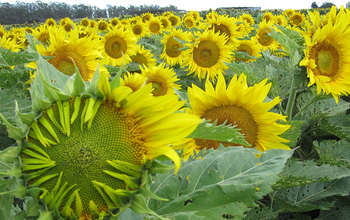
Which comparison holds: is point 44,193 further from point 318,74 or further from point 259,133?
point 318,74

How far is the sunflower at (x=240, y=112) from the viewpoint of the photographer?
1.66 metres

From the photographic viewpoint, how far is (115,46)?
16.1ft

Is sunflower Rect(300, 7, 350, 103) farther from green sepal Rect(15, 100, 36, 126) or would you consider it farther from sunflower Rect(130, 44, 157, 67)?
sunflower Rect(130, 44, 157, 67)

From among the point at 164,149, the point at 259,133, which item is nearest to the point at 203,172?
the point at 164,149

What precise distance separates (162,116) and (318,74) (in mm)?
1889

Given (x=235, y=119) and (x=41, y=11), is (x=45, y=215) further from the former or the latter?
(x=41, y=11)

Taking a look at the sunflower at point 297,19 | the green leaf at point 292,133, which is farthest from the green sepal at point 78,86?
the sunflower at point 297,19

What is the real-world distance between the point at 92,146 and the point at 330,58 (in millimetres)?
2294

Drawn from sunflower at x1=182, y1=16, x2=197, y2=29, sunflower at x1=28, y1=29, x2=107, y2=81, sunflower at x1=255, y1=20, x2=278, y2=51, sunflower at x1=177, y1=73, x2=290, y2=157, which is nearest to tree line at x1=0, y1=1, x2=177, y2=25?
sunflower at x1=182, y1=16, x2=197, y2=29

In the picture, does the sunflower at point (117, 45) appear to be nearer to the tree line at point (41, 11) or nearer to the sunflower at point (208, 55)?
the sunflower at point (208, 55)

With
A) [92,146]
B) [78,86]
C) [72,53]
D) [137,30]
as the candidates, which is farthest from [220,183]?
[137,30]

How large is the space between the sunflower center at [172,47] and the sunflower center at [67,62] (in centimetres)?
278

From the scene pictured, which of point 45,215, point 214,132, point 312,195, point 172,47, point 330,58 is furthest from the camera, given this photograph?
point 172,47

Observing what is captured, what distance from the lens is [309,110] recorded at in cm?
291
